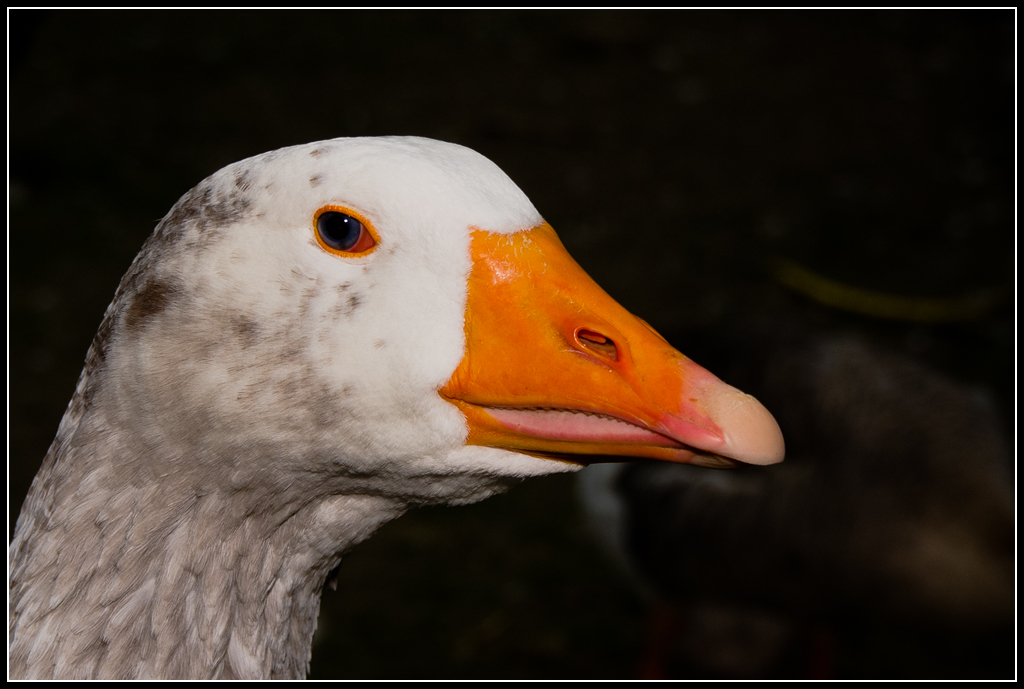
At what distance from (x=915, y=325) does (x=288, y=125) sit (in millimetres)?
5684

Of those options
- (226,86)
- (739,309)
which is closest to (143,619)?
(739,309)

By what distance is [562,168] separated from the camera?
796 centimetres

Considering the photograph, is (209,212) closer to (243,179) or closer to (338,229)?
(243,179)

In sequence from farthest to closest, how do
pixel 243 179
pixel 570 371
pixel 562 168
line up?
pixel 562 168
pixel 243 179
pixel 570 371

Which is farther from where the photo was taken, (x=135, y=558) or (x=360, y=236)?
(x=135, y=558)

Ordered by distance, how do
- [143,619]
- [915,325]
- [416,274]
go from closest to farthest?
[416,274]
[143,619]
[915,325]

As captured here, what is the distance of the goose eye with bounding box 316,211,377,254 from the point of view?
1.59m

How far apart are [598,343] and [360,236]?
470 mm

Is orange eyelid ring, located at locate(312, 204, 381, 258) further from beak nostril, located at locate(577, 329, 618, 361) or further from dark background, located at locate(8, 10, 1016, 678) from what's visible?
dark background, located at locate(8, 10, 1016, 678)

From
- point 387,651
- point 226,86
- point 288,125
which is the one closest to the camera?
point 387,651

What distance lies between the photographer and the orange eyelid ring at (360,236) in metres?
1.58

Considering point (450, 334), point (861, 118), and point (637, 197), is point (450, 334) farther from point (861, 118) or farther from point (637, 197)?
point (861, 118)

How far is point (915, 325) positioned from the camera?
655 cm

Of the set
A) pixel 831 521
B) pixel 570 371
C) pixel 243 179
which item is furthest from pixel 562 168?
pixel 570 371
